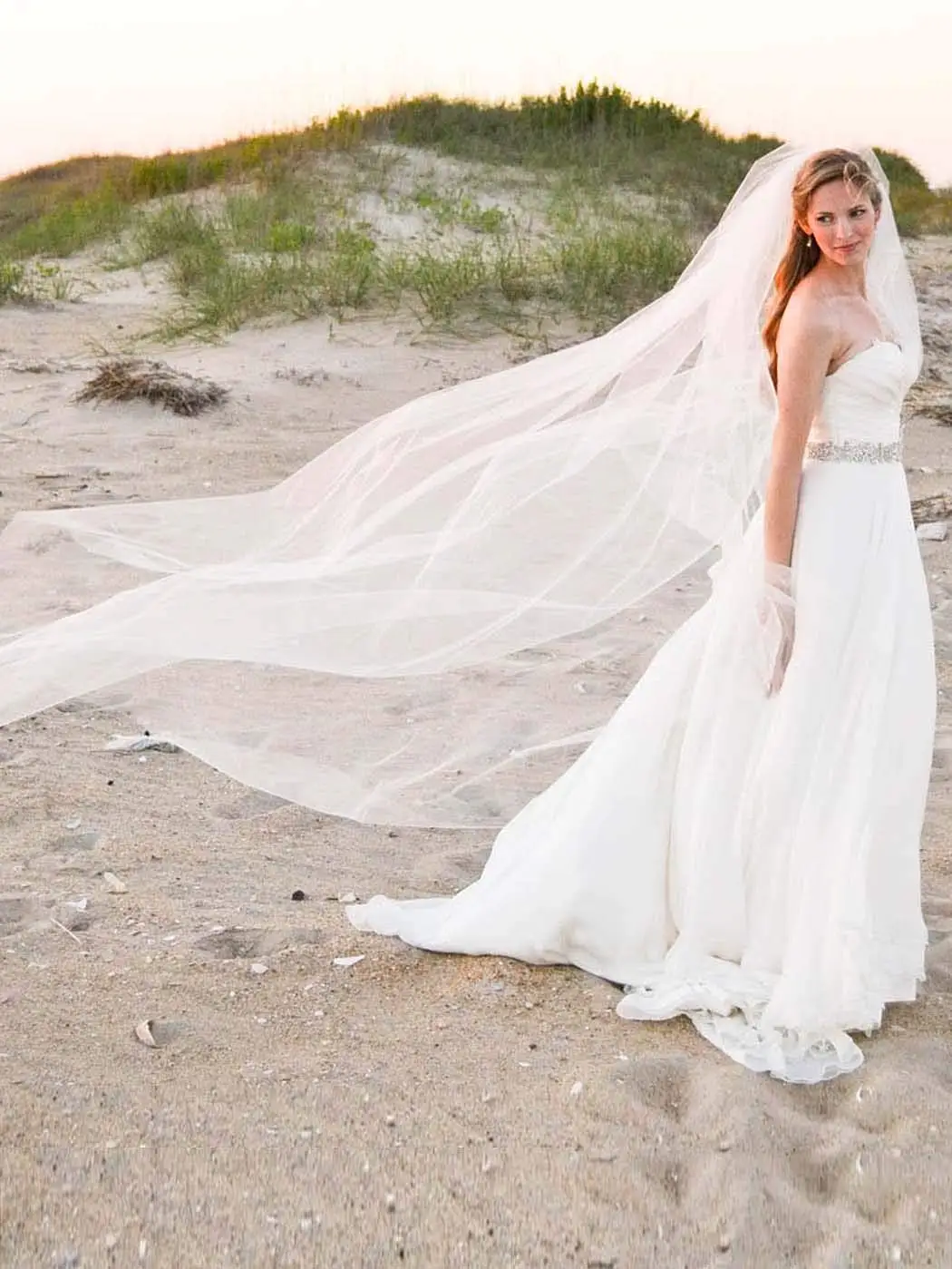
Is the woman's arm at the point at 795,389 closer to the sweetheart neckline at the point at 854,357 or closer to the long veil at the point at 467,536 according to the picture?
the sweetheart neckline at the point at 854,357

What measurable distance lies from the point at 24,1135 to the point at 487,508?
189 centimetres

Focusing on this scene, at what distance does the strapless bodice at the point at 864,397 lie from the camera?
124 inches

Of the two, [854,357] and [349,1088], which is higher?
[854,357]

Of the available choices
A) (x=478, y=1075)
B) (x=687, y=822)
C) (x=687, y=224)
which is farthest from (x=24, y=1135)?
(x=687, y=224)

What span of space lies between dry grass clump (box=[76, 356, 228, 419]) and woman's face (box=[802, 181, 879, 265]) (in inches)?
285

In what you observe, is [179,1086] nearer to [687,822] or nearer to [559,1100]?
[559,1100]

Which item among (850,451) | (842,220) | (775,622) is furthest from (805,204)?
(775,622)

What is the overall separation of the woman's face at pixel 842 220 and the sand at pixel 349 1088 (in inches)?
69.5

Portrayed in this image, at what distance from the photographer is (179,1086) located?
294 cm

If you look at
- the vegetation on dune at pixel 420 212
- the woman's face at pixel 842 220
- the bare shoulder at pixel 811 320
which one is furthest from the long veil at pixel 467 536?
the vegetation on dune at pixel 420 212

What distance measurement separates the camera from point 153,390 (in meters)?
9.90

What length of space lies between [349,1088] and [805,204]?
7.16 ft

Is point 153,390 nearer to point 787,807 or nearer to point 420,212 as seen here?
point 420,212

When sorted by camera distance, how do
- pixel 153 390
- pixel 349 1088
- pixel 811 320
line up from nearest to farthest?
pixel 349 1088 < pixel 811 320 < pixel 153 390
